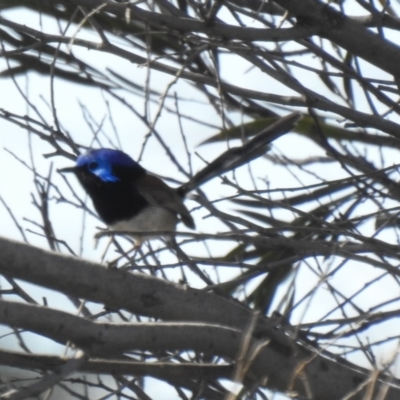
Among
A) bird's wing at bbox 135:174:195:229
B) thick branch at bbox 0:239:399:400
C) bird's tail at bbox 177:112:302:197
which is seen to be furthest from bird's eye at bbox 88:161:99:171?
thick branch at bbox 0:239:399:400

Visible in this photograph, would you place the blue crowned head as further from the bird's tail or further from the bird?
the bird's tail

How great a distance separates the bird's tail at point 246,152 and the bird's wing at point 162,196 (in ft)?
0.92

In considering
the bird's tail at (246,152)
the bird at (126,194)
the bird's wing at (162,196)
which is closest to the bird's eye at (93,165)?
the bird at (126,194)

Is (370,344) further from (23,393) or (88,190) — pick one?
(88,190)

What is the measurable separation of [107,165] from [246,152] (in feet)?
2.91

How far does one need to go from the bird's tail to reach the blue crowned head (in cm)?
50

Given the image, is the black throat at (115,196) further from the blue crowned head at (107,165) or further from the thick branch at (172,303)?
the thick branch at (172,303)

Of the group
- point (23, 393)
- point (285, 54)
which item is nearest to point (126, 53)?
point (285, 54)

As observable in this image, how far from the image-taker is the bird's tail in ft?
13.2

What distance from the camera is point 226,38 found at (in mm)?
2672

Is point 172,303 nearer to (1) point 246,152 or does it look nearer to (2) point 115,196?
(1) point 246,152

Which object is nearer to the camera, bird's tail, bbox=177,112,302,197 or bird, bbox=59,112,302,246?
bird's tail, bbox=177,112,302,197

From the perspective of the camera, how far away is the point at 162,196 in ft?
15.5

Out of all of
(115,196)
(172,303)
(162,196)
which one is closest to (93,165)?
(115,196)
